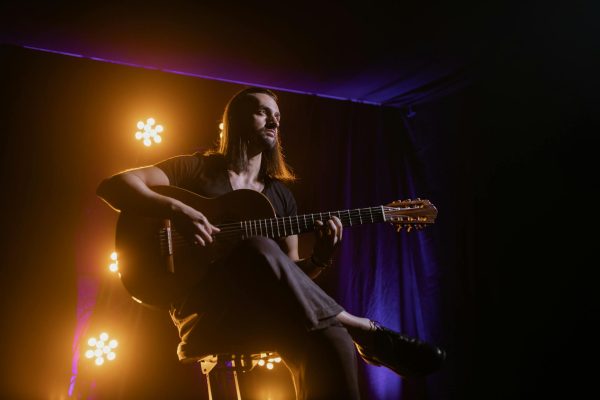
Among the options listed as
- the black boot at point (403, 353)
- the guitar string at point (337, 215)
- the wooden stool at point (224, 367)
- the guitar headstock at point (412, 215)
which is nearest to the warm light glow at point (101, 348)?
the wooden stool at point (224, 367)

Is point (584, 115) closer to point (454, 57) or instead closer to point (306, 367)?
point (454, 57)

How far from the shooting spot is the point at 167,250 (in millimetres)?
1776

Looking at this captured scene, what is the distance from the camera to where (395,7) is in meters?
2.40

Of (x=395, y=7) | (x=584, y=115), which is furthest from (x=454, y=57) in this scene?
(x=584, y=115)

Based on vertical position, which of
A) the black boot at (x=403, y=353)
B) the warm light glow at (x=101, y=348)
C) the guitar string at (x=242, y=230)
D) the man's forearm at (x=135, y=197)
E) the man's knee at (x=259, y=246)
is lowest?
the warm light glow at (x=101, y=348)

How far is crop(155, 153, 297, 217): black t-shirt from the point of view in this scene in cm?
211

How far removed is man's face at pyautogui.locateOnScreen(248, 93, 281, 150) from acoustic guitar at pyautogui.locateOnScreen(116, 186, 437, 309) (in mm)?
539

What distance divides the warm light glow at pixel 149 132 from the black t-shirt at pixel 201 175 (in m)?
0.78

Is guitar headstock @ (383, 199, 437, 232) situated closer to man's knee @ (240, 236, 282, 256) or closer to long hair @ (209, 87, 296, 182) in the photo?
long hair @ (209, 87, 296, 182)

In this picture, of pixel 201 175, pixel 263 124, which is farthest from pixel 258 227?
pixel 263 124

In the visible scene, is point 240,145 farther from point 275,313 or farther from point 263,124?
point 275,313

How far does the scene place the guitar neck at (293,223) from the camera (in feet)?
6.18

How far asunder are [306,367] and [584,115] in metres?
2.26

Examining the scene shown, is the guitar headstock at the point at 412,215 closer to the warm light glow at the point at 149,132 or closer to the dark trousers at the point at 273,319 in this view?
the dark trousers at the point at 273,319
